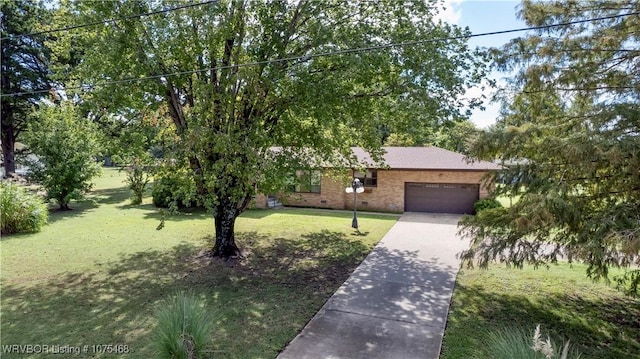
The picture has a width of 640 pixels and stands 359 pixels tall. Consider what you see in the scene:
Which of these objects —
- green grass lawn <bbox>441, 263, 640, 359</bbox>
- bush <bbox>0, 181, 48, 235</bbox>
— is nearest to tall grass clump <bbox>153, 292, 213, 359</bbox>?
green grass lawn <bbox>441, 263, 640, 359</bbox>

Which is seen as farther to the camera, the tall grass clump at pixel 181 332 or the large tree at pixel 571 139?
the large tree at pixel 571 139

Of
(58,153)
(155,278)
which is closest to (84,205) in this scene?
(58,153)

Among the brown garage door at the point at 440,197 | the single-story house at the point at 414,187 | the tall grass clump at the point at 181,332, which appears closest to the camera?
the tall grass clump at the point at 181,332

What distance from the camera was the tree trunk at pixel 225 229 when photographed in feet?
31.4

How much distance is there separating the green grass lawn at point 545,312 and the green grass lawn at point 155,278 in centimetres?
271

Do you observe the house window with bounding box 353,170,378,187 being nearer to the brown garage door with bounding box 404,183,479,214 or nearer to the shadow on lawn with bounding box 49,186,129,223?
the brown garage door with bounding box 404,183,479,214

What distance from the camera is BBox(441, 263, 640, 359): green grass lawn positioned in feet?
17.5

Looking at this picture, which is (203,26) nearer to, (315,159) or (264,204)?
(315,159)

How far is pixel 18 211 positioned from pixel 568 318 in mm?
16460

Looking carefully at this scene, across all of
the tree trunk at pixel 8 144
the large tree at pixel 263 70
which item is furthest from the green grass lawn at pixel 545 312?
the tree trunk at pixel 8 144

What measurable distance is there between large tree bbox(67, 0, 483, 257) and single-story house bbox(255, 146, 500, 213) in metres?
8.90

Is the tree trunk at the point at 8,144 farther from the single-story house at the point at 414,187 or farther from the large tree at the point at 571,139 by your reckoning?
the large tree at the point at 571,139

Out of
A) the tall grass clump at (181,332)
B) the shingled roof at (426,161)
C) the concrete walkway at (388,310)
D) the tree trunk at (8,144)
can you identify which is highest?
the tree trunk at (8,144)

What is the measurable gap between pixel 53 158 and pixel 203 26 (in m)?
13.3
